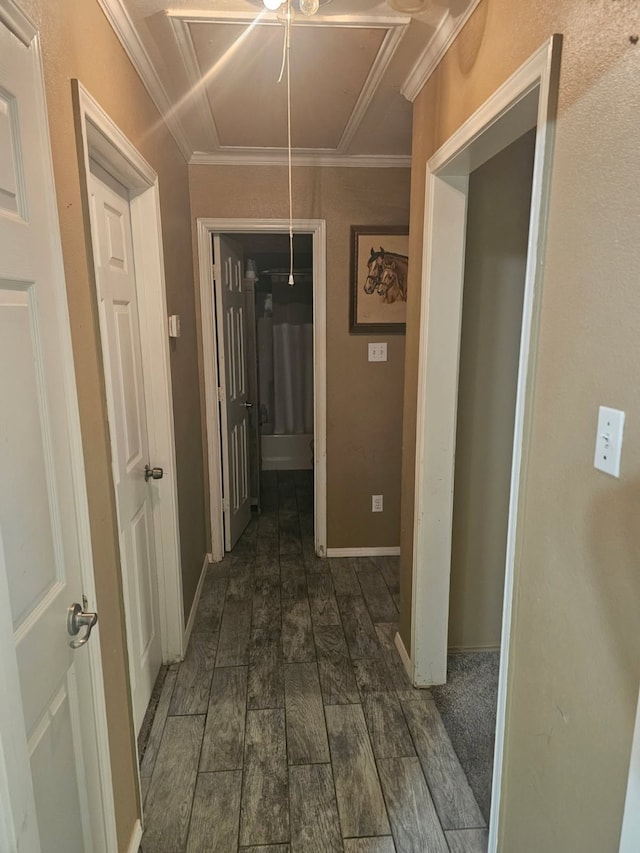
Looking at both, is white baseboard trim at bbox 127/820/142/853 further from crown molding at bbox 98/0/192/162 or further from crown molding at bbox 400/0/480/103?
crown molding at bbox 400/0/480/103

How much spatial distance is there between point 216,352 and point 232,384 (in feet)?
1.02

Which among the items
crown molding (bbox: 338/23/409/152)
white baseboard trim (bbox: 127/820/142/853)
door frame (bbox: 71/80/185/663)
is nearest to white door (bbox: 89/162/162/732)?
door frame (bbox: 71/80/185/663)

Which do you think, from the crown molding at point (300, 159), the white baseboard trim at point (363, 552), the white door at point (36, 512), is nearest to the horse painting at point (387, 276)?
the crown molding at point (300, 159)

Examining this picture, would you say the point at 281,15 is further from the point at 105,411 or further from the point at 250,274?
the point at 250,274

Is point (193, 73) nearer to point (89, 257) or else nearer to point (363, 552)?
point (89, 257)

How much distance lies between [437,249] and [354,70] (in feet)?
2.37

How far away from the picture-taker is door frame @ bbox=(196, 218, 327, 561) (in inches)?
116

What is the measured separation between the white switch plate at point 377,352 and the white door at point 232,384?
921 mm

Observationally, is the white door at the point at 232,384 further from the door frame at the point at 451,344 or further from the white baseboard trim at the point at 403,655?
the door frame at the point at 451,344

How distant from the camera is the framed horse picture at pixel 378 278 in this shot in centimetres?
297

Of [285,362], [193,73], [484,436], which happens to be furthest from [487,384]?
[285,362]

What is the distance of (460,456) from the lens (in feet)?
7.13

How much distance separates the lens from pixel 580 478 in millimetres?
959

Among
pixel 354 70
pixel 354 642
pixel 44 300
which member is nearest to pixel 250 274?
pixel 354 70
